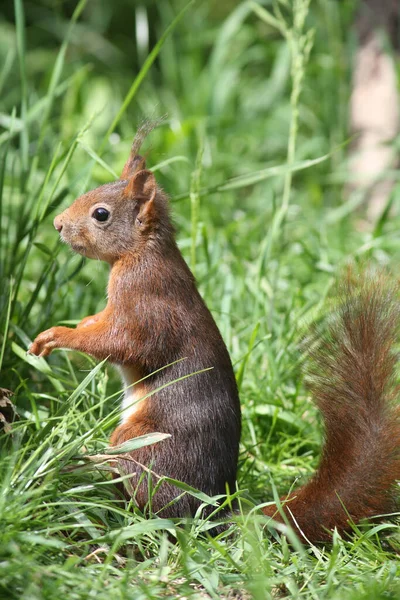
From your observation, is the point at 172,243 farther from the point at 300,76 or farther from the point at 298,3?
the point at 298,3

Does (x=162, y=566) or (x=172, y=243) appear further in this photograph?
(x=172, y=243)

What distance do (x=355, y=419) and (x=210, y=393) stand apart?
36cm

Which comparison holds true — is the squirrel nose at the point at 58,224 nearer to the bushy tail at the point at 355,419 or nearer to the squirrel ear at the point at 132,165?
the squirrel ear at the point at 132,165

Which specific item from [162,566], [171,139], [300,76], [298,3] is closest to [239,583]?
[162,566]

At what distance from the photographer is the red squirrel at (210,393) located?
2096 mm

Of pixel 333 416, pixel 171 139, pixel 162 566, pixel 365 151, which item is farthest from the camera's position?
pixel 365 151

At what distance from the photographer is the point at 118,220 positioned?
7.77 ft

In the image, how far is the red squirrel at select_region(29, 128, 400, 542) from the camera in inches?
82.5

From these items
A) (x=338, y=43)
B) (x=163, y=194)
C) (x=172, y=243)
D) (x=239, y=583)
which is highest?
(x=338, y=43)

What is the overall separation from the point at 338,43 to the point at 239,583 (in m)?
4.01

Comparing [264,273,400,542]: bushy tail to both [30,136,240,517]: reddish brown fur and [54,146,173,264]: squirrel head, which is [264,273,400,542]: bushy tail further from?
[54,146,173,264]: squirrel head

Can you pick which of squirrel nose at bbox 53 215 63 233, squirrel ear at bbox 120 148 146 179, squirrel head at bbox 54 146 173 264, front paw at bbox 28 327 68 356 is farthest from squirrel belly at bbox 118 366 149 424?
squirrel ear at bbox 120 148 146 179

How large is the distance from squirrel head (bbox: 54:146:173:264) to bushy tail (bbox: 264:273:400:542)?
56 cm

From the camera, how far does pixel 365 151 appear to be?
16.5 feet
